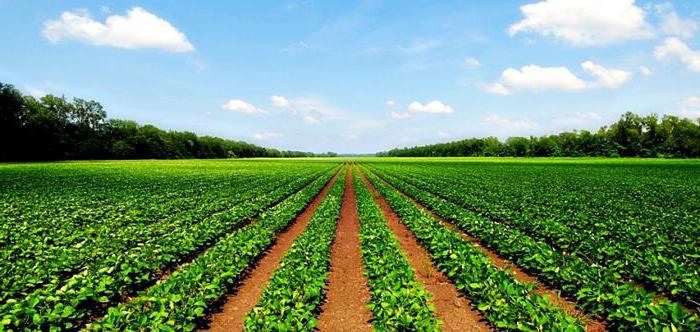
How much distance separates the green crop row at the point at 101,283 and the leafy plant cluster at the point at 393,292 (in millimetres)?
5264

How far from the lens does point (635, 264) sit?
8.95m

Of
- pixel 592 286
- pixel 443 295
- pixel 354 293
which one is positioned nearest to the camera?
Answer: pixel 592 286

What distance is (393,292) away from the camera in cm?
689

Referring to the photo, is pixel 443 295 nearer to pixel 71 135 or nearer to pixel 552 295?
pixel 552 295

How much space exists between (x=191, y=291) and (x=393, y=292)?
417cm

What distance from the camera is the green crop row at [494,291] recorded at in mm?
5734

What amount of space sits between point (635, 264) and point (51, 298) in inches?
510

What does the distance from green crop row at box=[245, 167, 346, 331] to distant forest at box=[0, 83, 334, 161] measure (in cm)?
10495

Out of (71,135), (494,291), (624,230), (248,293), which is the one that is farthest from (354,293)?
(71,135)

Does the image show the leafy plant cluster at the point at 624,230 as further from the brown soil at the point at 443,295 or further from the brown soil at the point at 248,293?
the brown soil at the point at 248,293

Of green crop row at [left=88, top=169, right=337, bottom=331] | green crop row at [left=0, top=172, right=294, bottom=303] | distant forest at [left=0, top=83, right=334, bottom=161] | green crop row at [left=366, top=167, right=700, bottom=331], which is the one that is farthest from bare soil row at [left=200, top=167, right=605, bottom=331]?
distant forest at [left=0, top=83, right=334, bottom=161]

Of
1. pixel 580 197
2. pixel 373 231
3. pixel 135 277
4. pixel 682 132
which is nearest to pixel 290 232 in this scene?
pixel 373 231

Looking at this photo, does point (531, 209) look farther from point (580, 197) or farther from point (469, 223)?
point (580, 197)

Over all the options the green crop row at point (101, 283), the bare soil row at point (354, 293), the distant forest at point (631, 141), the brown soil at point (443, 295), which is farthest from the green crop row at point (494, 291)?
the distant forest at point (631, 141)
